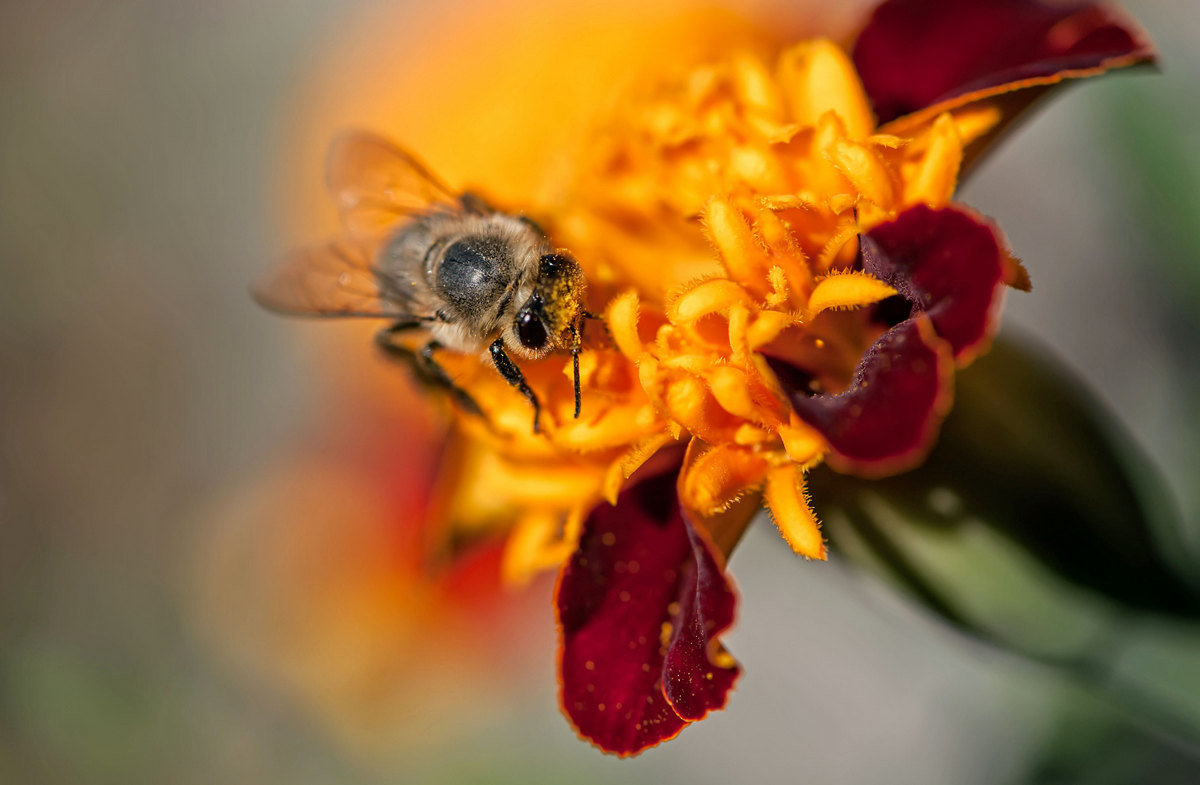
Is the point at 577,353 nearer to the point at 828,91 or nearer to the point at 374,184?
the point at 828,91

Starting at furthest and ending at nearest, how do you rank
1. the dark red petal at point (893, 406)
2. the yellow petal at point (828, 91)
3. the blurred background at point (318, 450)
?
the blurred background at point (318, 450), the yellow petal at point (828, 91), the dark red petal at point (893, 406)

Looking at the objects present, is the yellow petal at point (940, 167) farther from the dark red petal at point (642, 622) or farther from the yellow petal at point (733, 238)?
the dark red petal at point (642, 622)

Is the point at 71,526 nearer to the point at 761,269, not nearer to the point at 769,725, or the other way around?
the point at 769,725

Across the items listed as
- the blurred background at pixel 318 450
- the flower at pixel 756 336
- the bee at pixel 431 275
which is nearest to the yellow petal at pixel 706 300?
the flower at pixel 756 336

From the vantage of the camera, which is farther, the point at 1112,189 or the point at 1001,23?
the point at 1112,189

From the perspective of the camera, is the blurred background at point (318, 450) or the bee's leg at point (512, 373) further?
the blurred background at point (318, 450)

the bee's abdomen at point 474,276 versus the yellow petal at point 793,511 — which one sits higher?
the yellow petal at point 793,511

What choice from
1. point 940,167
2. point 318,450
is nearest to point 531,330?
point 940,167

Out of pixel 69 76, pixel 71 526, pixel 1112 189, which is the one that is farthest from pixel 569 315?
pixel 69 76
